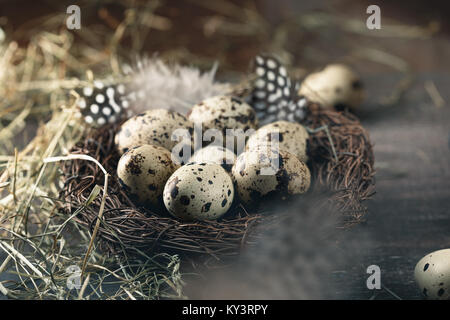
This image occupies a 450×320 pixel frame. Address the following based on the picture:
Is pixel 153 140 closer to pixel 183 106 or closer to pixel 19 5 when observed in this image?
pixel 183 106

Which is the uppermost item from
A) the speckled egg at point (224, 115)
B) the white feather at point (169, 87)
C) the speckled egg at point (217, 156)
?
the white feather at point (169, 87)

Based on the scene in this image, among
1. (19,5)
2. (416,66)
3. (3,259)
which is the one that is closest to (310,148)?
(3,259)

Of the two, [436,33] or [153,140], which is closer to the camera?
[153,140]

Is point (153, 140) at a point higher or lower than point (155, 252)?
higher

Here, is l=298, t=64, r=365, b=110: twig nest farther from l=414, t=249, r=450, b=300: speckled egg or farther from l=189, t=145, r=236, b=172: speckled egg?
l=414, t=249, r=450, b=300: speckled egg

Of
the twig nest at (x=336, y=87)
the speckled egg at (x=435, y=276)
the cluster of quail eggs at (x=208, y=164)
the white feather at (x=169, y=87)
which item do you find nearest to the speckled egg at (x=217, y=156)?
the cluster of quail eggs at (x=208, y=164)

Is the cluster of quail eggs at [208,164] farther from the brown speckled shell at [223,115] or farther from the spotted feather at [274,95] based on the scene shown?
the spotted feather at [274,95]

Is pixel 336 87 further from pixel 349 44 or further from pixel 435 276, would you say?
pixel 435 276
